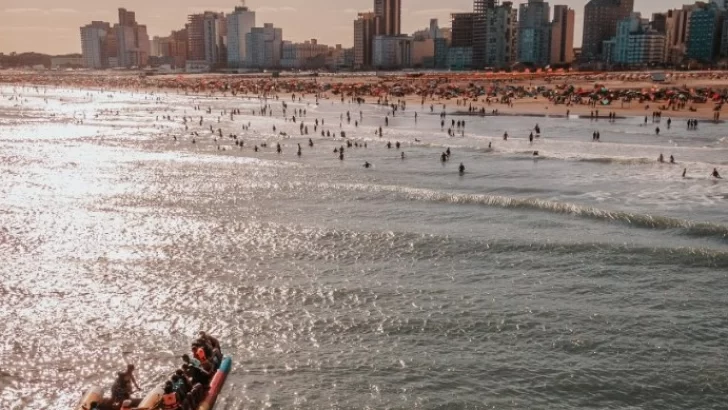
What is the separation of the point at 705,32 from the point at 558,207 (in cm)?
20466

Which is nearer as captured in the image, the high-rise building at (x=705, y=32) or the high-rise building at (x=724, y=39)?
the high-rise building at (x=724, y=39)

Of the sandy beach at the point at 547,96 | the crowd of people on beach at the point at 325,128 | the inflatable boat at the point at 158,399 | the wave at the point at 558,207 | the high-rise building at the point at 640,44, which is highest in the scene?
the high-rise building at the point at 640,44

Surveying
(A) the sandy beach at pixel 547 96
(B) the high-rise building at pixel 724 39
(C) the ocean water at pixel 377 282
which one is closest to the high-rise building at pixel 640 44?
(B) the high-rise building at pixel 724 39

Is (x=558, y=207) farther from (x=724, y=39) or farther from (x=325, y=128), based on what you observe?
(x=724, y=39)

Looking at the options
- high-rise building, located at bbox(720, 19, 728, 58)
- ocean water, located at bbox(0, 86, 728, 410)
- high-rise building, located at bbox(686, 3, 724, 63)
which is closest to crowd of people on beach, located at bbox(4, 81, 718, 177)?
ocean water, located at bbox(0, 86, 728, 410)

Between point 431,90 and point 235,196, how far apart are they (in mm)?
87146

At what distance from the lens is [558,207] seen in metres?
28.7

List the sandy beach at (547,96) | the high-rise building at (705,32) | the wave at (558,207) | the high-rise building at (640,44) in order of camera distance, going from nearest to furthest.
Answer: the wave at (558,207) → the sandy beach at (547,96) → the high-rise building at (705,32) → the high-rise building at (640,44)

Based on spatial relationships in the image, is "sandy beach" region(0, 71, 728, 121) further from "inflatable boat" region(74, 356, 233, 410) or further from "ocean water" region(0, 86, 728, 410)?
"inflatable boat" region(74, 356, 233, 410)

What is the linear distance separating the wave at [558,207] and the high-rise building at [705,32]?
19651 centimetres

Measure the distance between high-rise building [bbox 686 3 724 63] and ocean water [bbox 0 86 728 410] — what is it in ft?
611

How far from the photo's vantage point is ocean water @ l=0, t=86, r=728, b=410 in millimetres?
13664

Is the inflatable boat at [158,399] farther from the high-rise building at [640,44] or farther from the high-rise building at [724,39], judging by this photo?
the high-rise building at [724,39]

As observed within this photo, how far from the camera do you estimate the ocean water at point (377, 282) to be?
13664 millimetres
